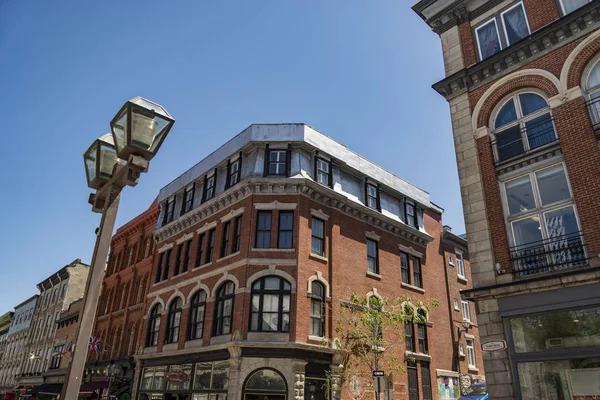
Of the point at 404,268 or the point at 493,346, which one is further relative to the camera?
the point at 404,268

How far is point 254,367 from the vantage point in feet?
66.2

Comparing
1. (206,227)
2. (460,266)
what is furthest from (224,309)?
(460,266)

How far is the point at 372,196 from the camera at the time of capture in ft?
92.4

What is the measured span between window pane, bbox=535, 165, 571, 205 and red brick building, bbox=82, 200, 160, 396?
1016 inches

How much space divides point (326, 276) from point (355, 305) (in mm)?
2484

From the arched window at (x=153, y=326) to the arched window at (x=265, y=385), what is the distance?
10.3m

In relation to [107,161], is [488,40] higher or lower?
higher

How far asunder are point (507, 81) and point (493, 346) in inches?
343

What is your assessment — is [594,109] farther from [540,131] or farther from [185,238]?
[185,238]

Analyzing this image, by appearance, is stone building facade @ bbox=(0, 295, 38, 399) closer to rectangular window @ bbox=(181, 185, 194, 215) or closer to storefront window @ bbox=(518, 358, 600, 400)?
rectangular window @ bbox=(181, 185, 194, 215)

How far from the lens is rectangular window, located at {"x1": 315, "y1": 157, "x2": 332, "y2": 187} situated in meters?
25.0

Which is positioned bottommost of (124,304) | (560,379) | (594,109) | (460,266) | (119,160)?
(560,379)

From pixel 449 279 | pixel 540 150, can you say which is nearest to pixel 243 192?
pixel 540 150

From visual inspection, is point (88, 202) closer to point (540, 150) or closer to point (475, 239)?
point (475, 239)
